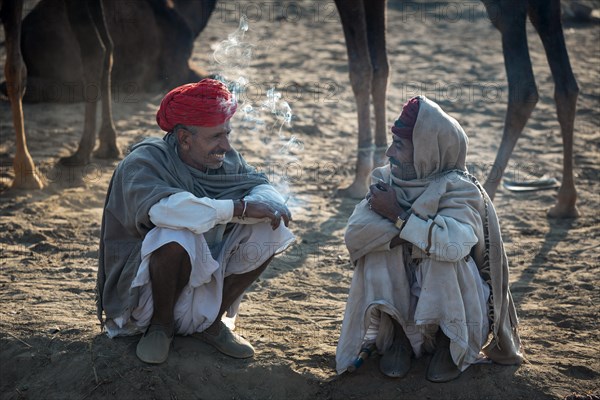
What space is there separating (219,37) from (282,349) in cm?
740

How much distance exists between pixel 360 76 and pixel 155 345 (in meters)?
3.34

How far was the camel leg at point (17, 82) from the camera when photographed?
639 centimetres

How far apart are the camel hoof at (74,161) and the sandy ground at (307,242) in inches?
4.4

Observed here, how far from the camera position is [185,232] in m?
3.53

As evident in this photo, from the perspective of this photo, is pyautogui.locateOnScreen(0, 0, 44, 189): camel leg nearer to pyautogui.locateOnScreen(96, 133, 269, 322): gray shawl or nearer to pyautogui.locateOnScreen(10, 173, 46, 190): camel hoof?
pyautogui.locateOnScreen(10, 173, 46, 190): camel hoof

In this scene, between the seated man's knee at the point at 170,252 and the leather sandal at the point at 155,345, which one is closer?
the seated man's knee at the point at 170,252

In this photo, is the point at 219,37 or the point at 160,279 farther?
the point at 219,37

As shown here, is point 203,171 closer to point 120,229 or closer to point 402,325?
point 120,229

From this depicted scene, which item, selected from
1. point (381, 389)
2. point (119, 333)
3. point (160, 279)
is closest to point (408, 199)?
point (381, 389)

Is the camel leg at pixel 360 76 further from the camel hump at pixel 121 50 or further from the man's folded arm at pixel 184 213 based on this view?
the man's folded arm at pixel 184 213

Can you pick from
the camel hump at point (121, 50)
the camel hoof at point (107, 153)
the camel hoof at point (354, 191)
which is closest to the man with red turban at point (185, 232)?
the camel hoof at point (354, 191)

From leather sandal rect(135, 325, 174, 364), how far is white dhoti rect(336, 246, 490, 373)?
29.8 inches

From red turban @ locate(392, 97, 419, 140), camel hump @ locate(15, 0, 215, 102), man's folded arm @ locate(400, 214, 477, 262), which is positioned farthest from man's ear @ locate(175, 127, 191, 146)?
camel hump @ locate(15, 0, 215, 102)

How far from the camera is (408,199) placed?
3672mm
